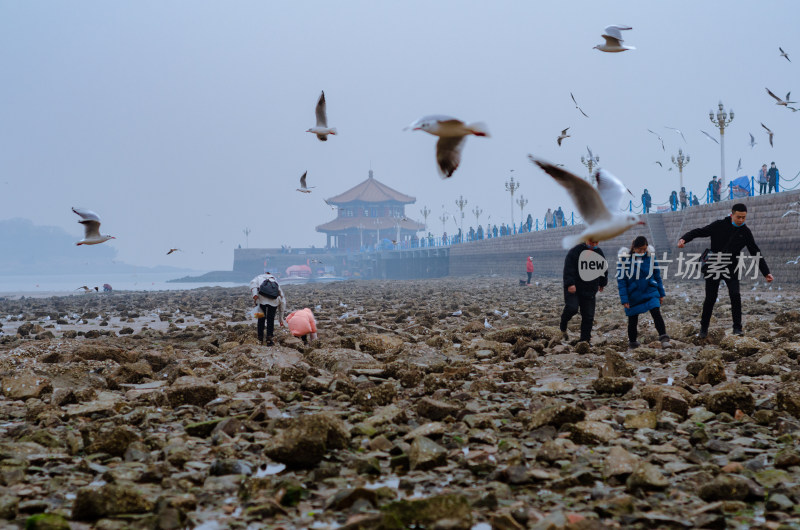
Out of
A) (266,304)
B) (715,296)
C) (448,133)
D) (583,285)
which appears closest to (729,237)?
(715,296)

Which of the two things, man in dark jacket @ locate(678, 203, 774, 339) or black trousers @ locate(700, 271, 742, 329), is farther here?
Result: black trousers @ locate(700, 271, 742, 329)

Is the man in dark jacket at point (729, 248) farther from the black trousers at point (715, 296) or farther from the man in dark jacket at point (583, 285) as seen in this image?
the man in dark jacket at point (583, 285)

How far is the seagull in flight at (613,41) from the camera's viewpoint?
8125mm

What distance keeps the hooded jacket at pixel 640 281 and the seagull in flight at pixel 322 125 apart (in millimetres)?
3604

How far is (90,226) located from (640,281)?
6.39 metres

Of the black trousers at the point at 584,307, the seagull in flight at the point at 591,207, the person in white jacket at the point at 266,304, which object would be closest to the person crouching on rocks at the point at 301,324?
the person in white jacket at the point at 266,304

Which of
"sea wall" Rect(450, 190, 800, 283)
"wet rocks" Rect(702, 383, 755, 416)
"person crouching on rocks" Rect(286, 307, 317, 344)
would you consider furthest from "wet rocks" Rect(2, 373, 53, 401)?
"sea wall" Rect(450, 190, 800, 283)

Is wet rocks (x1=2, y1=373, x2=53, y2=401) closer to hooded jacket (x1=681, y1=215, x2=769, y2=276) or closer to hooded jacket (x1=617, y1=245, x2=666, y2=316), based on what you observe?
hooded jacket (x1=617, y1=245, x2=666, y2=316)

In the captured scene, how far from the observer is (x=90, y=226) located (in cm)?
802

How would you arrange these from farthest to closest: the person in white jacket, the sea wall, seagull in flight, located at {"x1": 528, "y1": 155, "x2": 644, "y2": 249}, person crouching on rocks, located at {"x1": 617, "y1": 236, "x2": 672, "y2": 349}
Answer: the sea wall, the person in white jacket, person crouching on rocks, located at {"x1": 617, "y1": 236, "x2": 672, "y2": 349}, seagull in flight, located at {"x1": 528, "y1": 155, "x2": 644, "y2": 249}

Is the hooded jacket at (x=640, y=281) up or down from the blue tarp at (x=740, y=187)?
down

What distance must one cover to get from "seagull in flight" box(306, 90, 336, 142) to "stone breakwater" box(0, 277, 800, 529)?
2.56m

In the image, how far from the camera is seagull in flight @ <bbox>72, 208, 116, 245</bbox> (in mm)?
7859

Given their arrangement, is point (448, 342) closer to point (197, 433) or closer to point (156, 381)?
point (156, 381)
